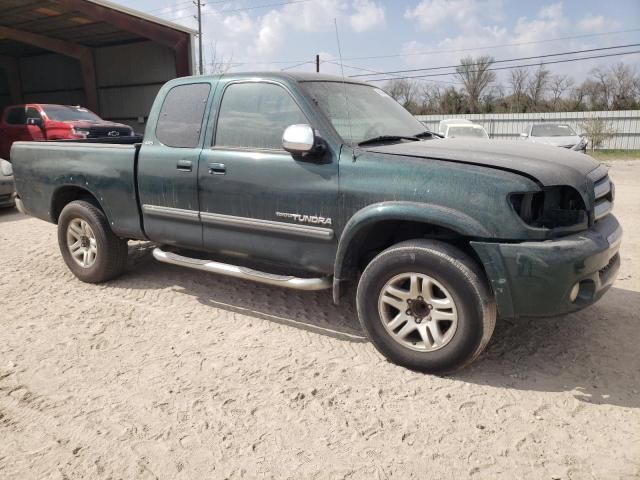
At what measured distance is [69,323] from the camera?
4.01m

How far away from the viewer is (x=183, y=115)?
4.17 metres

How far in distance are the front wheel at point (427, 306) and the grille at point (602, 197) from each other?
34.2 inches

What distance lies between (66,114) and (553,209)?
12.9 m

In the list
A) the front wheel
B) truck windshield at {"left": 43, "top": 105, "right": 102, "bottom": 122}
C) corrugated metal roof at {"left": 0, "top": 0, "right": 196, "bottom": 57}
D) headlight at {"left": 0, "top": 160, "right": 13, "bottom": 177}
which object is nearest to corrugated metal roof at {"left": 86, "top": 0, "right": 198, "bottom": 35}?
corrugated metal roof at {"left": 0, "top": 0, "right": 196, "bottom": 57}

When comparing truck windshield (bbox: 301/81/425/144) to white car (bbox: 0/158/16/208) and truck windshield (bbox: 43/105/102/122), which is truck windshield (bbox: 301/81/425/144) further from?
truck windshield (bbox: 43/105/102/122)

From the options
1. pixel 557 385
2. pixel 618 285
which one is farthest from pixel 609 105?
pixel 557 385

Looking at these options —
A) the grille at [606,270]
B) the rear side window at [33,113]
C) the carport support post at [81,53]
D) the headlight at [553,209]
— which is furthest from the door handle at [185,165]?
the carport support post at [81,53]

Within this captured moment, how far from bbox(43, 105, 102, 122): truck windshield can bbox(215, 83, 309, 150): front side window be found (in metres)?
10.4

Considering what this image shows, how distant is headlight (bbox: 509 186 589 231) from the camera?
2844 millimetres

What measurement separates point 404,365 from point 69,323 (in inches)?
104

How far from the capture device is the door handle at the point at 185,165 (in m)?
3.97

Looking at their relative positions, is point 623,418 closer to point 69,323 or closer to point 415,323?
point 415,323

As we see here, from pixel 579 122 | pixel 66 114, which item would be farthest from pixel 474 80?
pixel 66 114

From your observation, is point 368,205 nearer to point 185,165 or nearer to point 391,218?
point 391,218
